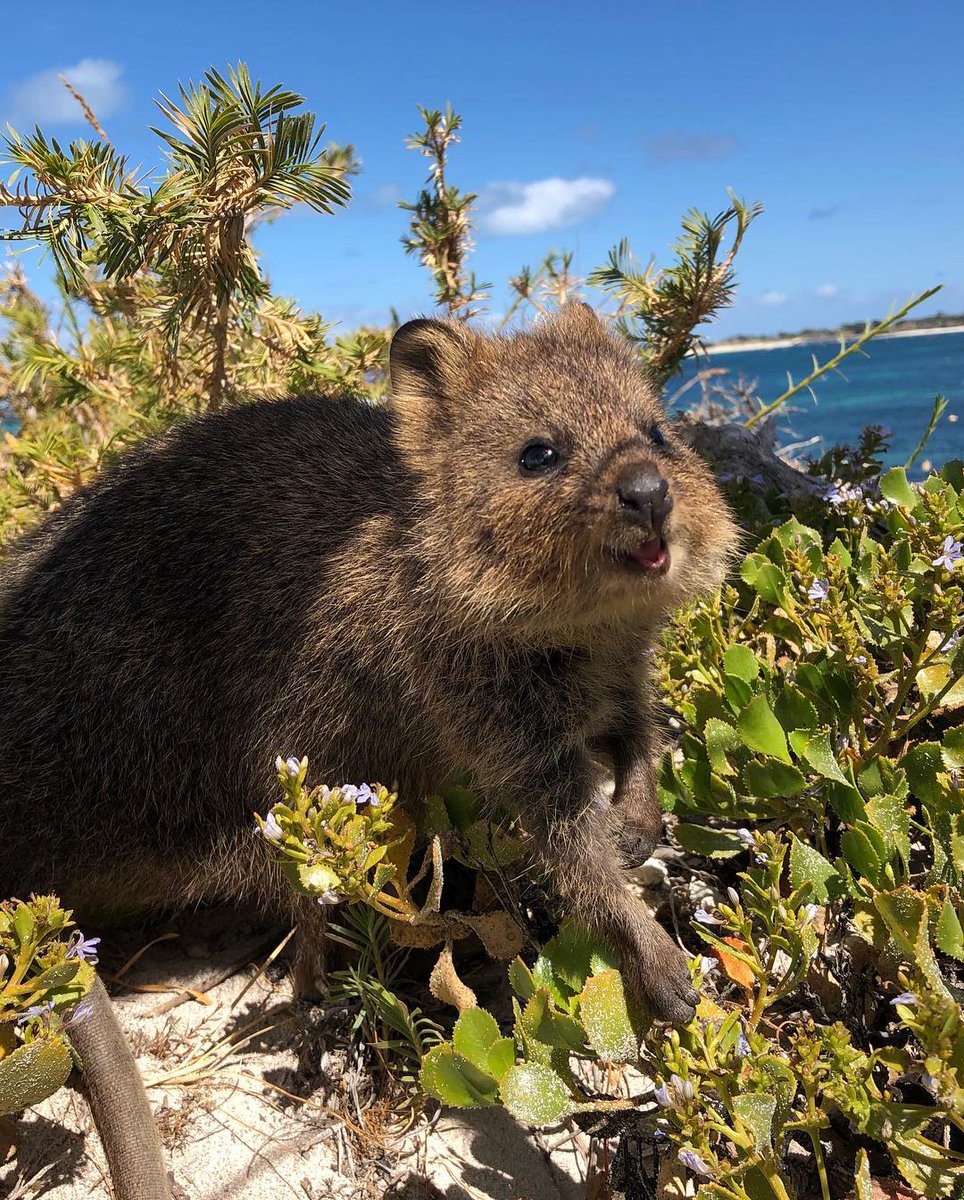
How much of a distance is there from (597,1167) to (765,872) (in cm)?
104

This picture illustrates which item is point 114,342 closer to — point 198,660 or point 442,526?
point 198,660

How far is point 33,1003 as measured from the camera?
261cm

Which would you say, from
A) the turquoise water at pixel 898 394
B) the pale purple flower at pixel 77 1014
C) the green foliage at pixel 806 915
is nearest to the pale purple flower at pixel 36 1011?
the pale purple flower at pixel 77 1014

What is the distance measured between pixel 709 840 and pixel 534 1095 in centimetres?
105

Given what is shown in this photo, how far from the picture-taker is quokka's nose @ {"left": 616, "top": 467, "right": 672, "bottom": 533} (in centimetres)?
283

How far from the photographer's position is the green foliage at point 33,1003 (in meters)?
2.53

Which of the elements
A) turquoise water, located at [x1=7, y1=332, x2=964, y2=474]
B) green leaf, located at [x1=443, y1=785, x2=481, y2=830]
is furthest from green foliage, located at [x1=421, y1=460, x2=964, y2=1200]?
turquoise water, located at [x1=7, y1=332, x2=964, y2=474]

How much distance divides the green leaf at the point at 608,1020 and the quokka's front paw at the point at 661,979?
10 cm

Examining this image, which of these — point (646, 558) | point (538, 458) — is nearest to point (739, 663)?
point (646, 558)

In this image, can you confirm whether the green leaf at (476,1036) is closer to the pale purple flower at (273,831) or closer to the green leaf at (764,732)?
the pale purple flower at (273,831)

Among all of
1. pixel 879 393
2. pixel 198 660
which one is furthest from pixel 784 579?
pixel 879 393

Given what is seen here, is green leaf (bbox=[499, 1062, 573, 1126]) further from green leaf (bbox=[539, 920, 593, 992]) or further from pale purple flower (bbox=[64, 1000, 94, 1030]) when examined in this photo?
pale purple flower (bbox=[64, 1000, 94, 1030])

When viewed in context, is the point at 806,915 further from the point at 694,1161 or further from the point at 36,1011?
the point at 36,1011

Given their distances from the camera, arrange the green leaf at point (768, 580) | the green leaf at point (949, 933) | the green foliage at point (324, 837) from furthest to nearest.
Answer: the green leaf at point (768, 580)
the green foliage at point (324, 837)
the green leaf at point (949, 933)
